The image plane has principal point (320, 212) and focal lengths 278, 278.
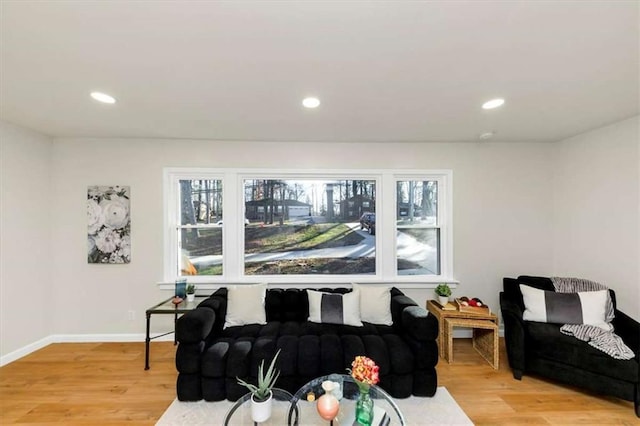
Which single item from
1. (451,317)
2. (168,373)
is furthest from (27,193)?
(451,317)

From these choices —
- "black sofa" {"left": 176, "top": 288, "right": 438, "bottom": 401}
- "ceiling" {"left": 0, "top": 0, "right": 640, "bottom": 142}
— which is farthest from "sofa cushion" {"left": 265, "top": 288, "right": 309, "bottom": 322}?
"ceiling" {"left": 0, "top": 0, "right": 640, "bottom": 142}

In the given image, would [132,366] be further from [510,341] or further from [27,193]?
[510,341]

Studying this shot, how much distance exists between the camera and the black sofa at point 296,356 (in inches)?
87.8

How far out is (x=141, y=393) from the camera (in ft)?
7.91

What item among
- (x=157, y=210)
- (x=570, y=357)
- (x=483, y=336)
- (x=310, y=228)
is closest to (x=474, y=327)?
(x=483, y=336)

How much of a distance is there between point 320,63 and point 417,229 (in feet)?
8.41

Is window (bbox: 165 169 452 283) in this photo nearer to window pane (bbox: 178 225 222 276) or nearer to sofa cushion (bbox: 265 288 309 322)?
window pane (bbox: 178 225 222 276)

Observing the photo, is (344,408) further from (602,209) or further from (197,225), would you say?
(602,209)

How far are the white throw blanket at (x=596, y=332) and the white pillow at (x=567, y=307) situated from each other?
5cm

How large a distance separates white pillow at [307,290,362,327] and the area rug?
796 mm

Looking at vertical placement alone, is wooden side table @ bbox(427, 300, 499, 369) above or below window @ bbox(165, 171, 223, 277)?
below

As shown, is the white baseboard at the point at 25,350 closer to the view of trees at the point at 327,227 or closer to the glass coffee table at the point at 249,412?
the view of trees at the point at 327,227

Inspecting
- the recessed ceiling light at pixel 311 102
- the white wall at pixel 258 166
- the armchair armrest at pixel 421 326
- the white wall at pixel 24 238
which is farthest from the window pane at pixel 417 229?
the white wall at pixel 24 238

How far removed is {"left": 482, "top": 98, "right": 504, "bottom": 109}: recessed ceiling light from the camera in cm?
231
